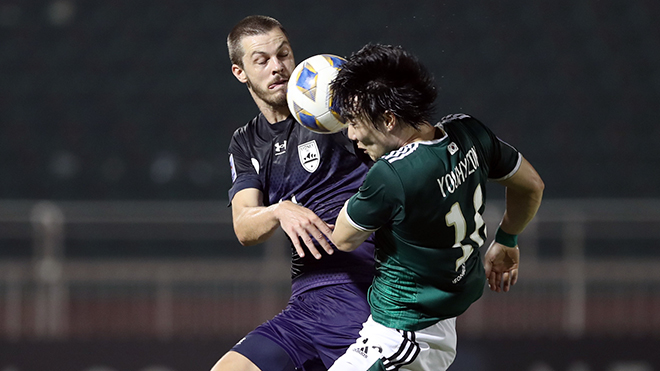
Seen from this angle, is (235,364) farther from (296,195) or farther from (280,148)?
(280,148)

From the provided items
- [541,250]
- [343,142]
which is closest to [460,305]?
[343,142]

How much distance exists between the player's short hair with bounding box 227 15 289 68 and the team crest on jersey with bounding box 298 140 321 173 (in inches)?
18.2

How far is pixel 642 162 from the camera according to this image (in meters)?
11.1

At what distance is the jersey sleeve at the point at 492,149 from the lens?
2.85 m

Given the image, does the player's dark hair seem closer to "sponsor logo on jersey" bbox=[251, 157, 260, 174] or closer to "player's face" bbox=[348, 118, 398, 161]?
"player's face" bbox=[348, 118, 398, 161]

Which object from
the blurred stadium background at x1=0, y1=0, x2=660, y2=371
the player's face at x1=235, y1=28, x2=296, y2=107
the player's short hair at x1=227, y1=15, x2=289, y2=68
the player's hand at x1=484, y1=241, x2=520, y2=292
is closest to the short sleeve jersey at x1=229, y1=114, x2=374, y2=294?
the player's face at x1=235, y1=28, x2=296, y2=107

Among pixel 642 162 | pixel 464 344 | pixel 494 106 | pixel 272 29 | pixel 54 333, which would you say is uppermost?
pixel 272 29

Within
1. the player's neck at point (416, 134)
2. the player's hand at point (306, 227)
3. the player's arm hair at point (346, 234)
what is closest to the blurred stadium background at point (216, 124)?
the player's hand at point (306, 227)

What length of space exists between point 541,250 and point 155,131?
5.63 meters

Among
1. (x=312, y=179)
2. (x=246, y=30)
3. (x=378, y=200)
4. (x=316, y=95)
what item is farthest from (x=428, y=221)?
(x=246, y=30)

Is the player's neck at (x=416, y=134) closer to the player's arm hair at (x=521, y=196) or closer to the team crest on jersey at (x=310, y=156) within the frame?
the player's arm hair at (x=521, y=196)

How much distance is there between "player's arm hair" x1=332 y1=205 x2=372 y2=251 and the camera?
2619 millimetres

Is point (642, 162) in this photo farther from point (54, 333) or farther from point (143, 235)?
point (54, 333)

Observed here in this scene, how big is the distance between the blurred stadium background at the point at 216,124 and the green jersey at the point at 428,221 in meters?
5.74
